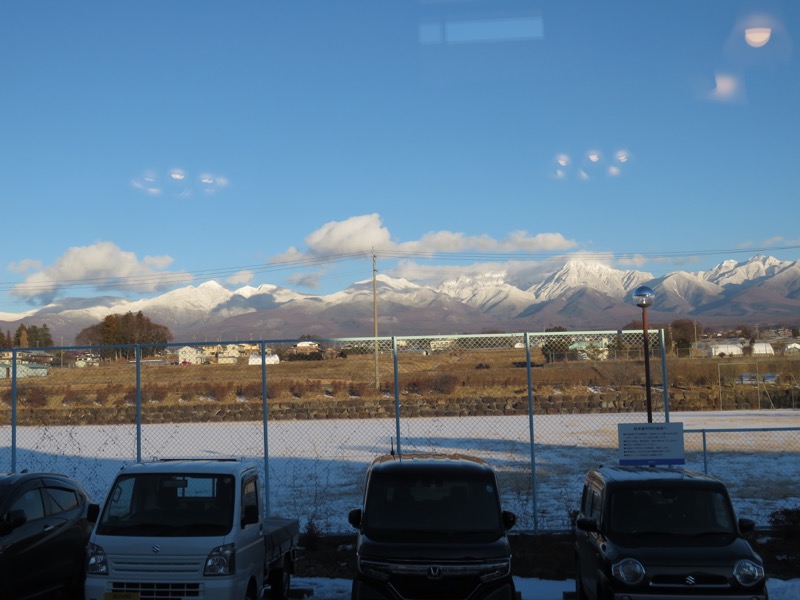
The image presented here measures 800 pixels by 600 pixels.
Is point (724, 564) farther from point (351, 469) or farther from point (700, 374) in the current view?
point (700, 374)

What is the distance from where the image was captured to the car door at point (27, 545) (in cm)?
781

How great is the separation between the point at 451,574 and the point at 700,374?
4604 cm

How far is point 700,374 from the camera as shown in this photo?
1946 inches

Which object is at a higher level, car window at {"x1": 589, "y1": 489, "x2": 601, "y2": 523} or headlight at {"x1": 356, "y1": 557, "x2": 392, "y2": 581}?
car window at {"x1": 589, "y1": 489, "x2": 601, "y2": 523}

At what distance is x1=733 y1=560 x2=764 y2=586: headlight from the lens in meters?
7.35

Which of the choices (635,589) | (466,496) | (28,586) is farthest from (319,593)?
(635,589)

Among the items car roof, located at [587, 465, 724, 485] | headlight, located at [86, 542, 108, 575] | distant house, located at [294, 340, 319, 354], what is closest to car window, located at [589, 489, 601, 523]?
car roof, located at [587, 465, 724, 485]

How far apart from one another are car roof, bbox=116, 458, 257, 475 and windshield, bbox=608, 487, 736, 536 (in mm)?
4093

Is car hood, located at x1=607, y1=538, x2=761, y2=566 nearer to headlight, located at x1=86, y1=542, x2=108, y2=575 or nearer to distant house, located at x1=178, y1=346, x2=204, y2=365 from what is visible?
headlight, located at x1=86, y1=542, x2=108, y2=575

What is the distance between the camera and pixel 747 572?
7.37 metres

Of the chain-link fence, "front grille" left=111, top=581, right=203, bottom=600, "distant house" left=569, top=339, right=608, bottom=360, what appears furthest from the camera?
"distant house" left=569, top=339, right=608, bottom=360

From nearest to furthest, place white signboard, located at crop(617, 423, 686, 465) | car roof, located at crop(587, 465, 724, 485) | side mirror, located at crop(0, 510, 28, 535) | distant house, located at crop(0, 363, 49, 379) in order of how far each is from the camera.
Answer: side mirror, located at crop(0, 510, 28, 535) → car roof, located at crop(587, 465, 724, 485) → white signboard, located at crop(617, 423, 686, 465) → distant house, located at crop(0, 363, 49, 379)

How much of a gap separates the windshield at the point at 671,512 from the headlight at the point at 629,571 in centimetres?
64

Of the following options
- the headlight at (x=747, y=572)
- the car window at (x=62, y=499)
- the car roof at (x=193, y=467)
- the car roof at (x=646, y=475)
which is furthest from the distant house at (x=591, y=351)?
the car window at (x=62, y=499)
